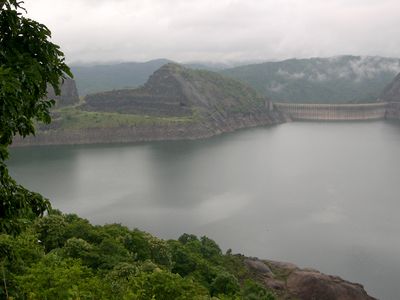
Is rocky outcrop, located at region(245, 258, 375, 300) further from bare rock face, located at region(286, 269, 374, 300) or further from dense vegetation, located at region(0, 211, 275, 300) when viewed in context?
dense vegetation, located at region(0, 211, 275, 300)

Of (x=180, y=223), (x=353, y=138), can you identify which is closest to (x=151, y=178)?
(x=180, y=223)

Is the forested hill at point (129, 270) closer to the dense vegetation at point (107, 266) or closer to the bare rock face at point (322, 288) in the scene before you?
the dense vegetation at point (107, 266)

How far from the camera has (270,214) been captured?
273 feet

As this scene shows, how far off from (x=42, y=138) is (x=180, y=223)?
12952 cm

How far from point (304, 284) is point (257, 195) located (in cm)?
4716

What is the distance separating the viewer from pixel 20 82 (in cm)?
1032

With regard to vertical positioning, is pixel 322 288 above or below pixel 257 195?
above

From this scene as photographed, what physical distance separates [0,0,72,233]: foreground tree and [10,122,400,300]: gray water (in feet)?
169

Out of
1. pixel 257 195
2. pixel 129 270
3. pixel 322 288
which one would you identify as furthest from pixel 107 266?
pixel 257 195

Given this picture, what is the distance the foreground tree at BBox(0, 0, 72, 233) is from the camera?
1047 centimetres

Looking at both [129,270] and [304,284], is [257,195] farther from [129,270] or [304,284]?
[129,270]

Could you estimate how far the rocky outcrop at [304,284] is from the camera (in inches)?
1986

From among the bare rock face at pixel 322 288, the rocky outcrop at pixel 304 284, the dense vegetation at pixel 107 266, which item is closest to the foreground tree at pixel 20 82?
the dense vegetation at pixel 107 266

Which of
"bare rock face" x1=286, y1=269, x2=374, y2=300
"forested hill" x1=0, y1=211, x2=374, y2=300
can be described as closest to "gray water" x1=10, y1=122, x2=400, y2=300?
"bare rock face" x1=286, y1=269, x2=374, y2=300
